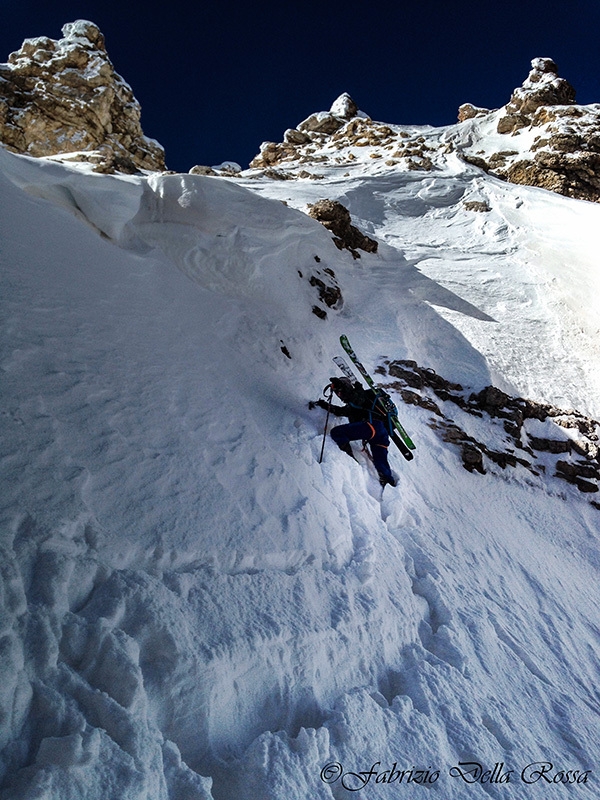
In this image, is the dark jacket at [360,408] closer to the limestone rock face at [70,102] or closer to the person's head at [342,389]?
the person's head at [342,389]

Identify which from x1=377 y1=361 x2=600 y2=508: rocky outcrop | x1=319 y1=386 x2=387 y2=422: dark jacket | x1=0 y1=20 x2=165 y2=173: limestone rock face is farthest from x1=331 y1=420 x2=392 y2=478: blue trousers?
x1=0 y1=20 x2=165 y2=173: limestone rock face

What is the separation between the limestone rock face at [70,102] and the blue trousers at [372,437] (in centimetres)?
3916

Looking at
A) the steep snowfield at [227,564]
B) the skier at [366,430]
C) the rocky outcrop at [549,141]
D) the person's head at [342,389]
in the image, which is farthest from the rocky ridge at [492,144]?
the skier at [366,430]

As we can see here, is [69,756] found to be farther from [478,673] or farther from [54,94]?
[54,94]

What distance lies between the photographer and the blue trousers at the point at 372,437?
628 cm

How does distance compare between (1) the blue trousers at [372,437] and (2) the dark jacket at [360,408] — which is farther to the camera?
(2) the dark jacket at [360,408]

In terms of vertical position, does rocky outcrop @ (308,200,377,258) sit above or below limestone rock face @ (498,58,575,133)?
below

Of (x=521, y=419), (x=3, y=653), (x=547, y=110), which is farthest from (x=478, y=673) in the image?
(x=547, y=110)

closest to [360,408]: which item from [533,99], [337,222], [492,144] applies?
[337,222]

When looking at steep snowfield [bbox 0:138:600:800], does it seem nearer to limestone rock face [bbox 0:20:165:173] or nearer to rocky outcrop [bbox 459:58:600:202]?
rocky outcrop [bbox 459:58:600:202]

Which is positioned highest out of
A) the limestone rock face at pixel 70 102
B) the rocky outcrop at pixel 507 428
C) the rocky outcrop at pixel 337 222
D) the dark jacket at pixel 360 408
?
the limestone rock face at pixel 70 102

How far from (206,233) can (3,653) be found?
1021 cm

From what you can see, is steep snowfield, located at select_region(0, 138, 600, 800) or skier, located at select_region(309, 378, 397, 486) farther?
skier, located at select_region(309, 378, 397, 486)

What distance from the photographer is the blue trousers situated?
6.28m
